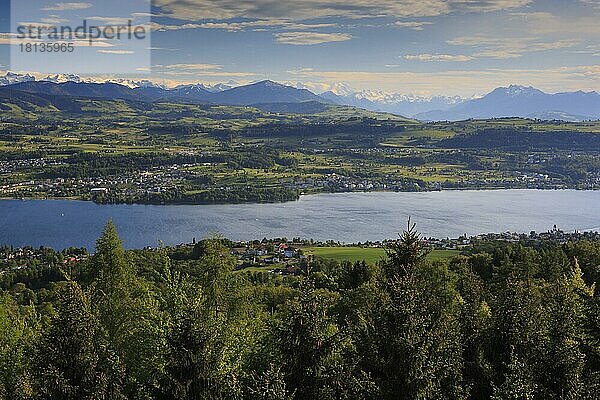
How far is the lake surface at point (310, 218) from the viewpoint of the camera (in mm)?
66688

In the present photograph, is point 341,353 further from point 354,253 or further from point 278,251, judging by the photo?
point 278,251

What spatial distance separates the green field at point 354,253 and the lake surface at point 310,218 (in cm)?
938

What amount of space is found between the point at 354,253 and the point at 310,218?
24985 millimetres

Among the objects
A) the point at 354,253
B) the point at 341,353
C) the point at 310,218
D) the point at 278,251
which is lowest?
the point at 278,251

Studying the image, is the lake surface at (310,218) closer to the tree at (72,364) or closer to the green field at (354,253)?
the green field at (354,253)

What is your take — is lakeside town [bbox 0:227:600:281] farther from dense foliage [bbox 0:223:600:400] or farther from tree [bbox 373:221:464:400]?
tree [bbox 373:221:464:400]

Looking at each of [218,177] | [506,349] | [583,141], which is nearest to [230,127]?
[218,177]

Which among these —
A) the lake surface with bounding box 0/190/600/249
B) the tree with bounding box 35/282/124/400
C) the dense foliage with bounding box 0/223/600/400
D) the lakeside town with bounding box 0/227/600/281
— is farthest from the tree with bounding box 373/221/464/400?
the lake surface with bounding box 0/190/600/249

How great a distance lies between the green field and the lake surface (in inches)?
369

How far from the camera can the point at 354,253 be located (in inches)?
2052

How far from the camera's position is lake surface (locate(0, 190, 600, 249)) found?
66688mm

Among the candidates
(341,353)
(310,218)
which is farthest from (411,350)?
(310,218)

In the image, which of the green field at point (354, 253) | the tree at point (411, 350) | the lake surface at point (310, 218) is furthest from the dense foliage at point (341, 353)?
the lake surface at point (310, 218)

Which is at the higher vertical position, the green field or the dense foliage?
the dense foliage
